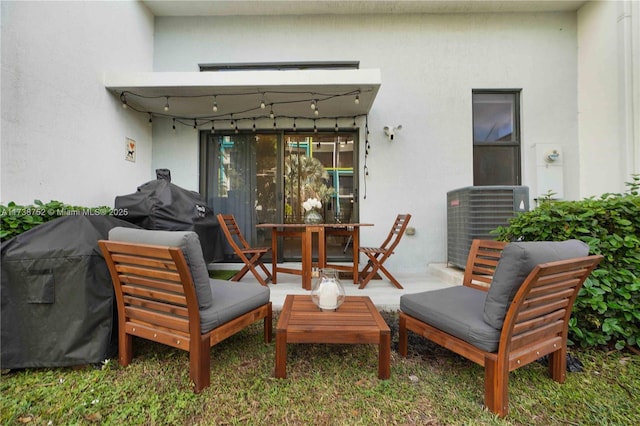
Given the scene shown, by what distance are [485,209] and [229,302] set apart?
3.24m

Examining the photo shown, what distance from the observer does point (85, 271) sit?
5.24 feet

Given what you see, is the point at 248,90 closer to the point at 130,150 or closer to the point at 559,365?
the point at 130,150

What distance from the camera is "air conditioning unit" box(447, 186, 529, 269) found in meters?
3.14

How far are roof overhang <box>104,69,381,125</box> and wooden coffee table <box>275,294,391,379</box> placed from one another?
2.73m

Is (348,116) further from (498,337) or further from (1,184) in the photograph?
(1,184)

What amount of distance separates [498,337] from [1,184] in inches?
155

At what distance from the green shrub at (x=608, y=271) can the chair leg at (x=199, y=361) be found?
256 centimetres

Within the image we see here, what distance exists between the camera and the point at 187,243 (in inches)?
53.7

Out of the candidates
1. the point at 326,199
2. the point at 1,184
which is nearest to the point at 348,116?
the point at 326,199

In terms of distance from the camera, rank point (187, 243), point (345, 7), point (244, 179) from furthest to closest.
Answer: point (244, 179) → point (345, 7) → point (187, 243)

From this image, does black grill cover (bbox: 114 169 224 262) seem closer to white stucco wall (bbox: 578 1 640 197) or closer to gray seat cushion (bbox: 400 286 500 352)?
gray seat cushion (bbox: 400 286 500 352)

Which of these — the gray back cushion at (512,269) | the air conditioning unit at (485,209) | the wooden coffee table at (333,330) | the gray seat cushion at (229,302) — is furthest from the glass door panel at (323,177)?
the gray back cushion at (512,269)

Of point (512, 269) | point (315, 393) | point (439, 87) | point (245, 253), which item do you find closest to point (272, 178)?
point (245, 253)

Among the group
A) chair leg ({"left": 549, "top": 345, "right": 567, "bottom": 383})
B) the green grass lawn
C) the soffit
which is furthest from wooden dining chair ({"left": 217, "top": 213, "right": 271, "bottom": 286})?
the soffit
